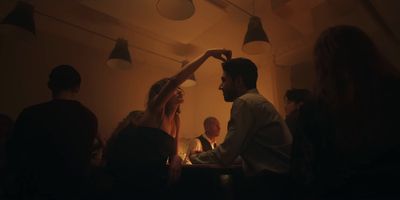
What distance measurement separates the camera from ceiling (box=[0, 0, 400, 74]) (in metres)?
3.35

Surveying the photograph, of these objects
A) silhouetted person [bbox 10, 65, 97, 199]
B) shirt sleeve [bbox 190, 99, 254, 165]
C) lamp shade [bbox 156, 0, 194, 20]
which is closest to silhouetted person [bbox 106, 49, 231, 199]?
shirt sleeve [bbox 190, 99, 254, 165]

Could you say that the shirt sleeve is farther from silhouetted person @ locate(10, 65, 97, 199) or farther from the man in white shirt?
silhouetted person @ locate(10, 65, 97, 199)

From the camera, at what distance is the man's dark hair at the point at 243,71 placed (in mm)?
1901

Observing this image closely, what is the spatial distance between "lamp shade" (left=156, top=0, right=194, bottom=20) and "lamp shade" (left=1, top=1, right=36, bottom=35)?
1.56 metres

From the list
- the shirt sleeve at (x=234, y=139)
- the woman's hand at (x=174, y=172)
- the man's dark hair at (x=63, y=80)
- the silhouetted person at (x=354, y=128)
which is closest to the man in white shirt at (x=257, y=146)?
the shirt sleeve at (x=234, y=139)

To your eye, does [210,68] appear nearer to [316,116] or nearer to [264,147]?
[264,147]

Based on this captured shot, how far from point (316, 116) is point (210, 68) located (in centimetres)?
488

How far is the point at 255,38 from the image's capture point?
282 centimetres

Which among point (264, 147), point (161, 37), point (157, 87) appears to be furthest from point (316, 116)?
point (161, 37)

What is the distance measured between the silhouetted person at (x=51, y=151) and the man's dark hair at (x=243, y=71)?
3.44 ft

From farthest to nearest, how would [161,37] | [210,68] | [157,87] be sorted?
[210,68] < [161,37] < [157,87]

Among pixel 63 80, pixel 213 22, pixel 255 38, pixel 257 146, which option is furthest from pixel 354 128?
pixel 213 22

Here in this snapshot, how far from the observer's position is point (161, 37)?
4.75m

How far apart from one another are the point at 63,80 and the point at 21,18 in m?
1.48
